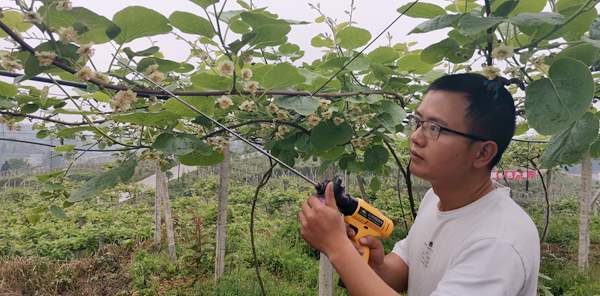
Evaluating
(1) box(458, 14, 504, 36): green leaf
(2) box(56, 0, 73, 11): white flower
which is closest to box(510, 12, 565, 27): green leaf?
(1) box(458, 14, 504, 36): green leaf

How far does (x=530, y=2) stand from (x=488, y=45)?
9cm

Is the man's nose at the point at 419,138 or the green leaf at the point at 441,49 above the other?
the green leaf at the point at 441,49

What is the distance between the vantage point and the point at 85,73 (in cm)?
62

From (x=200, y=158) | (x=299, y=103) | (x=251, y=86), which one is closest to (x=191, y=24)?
(x=251, y=86)

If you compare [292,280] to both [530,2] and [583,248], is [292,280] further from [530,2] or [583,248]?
[530,2]

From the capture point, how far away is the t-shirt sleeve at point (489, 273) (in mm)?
676

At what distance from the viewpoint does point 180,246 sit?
4.17 metres

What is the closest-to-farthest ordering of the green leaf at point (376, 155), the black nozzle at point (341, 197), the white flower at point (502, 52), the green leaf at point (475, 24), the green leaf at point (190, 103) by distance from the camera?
1. the green leaf at point (475, 24)
2. the white flower at point (502, 52)
3. the green leaf at point (190, 103)
4. the black nozzle at point (341, 197)
5. the green leaf at point (376, 155)

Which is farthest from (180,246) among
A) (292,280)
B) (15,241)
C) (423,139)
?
(423,139)

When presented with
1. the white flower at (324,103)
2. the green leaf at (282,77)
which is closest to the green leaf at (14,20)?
the green leaf at (282,77)

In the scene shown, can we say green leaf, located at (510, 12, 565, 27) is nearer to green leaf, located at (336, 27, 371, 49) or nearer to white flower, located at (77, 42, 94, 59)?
green leaf, located at (336, 27, 371, 49)

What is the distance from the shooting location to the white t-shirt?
0.68 metres

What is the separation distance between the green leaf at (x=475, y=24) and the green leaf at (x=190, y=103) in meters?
0.48

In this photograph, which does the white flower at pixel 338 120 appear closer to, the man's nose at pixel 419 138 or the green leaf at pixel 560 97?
the man's nose at pixel 419 138
